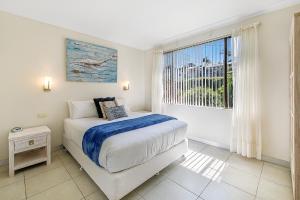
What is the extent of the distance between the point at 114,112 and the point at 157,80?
5.71 feet

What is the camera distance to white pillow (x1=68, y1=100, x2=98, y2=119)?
9.25 ft

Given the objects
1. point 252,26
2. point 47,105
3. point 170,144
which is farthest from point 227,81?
point 47,105

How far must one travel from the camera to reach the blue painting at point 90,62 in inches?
118

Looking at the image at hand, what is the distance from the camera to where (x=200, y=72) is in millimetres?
3266

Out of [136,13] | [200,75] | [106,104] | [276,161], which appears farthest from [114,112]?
[276,161]

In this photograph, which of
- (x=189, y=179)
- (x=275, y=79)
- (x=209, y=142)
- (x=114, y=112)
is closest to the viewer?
(x=189, y=179)

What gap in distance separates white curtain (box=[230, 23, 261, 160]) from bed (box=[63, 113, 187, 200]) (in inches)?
42.8

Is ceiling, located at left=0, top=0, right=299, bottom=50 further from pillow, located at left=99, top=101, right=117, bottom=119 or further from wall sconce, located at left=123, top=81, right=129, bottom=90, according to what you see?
pillow, located at left=99, top=101, right=117, bottom=119

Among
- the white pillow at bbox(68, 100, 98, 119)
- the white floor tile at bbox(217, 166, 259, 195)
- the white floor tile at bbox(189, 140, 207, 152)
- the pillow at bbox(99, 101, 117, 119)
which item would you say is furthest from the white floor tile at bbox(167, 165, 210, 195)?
the white pillow at bbox(68, 100, 98, 119)

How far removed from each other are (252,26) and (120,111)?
2.87m

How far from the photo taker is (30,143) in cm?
216

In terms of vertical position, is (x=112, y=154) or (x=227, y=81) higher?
(x=227, y=81)

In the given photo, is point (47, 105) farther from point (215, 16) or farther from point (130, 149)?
point (215, 16)

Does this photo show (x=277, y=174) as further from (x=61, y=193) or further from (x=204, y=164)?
(x=61, y=193)
